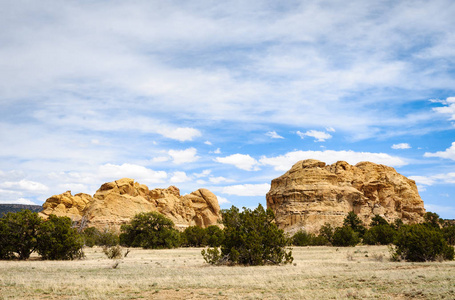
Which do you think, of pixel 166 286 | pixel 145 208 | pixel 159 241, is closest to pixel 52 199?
pixel 145 208

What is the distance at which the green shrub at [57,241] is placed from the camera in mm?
26672

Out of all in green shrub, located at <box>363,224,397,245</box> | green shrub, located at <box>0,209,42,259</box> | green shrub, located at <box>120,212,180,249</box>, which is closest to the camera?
green shrub, located at <box>0,209,42,259</box>

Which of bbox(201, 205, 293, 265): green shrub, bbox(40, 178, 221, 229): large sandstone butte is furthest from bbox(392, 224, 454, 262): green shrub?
bbox(40, 178, 221, 229): large sandstone butte

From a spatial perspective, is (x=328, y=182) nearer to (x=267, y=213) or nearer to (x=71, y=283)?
(x=267, y=213)

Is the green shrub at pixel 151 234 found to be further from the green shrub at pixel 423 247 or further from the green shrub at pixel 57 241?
the green shrub at pixel 423 247

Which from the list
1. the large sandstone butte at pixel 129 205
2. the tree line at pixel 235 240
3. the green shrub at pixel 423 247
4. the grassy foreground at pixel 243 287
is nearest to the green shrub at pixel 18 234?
the tree line at pixel 235 240

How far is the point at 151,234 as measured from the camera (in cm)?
5081

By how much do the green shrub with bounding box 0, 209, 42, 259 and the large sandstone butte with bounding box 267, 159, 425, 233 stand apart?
72.7 metres

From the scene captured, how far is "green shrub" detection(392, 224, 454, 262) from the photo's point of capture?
23.1 m

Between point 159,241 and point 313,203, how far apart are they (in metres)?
58.8

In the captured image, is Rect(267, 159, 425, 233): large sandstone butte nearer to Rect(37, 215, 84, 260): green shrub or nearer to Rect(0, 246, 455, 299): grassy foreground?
Rect(37, 215, 84, 260): green shrub

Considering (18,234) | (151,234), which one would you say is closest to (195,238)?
(151,234)

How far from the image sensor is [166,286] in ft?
45.8

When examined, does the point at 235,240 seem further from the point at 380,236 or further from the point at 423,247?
the point at 380,236
